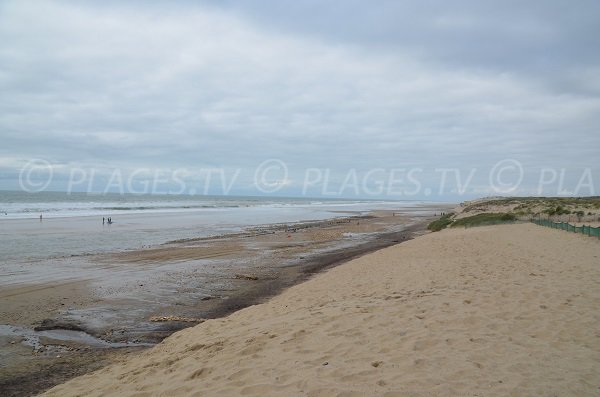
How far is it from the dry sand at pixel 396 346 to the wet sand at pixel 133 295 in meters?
1.35

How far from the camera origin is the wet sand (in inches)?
303

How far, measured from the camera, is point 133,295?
12.9 metres

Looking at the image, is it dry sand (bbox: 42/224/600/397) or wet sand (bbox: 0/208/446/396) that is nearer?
dry sand (bbox: 42/224/600/397)

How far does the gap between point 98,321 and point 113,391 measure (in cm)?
543

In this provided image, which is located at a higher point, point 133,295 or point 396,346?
point 396,346

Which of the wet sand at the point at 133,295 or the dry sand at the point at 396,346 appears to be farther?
the wet sand at the point at 133,295

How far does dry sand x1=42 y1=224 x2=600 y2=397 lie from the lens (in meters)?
4.53

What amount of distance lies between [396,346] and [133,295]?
31.9 feet

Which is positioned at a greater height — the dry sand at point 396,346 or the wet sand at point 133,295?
the dry sand at point 396,346

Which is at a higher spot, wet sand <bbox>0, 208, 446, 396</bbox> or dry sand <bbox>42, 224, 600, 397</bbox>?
dry sand <bbox>42, 224, 600, 397</bbox>

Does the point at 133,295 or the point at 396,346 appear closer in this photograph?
→ the point at 396,346

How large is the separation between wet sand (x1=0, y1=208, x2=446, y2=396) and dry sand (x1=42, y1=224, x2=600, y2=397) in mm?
1354

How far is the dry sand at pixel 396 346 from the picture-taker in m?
4.53

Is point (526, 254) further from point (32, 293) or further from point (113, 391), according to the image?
point (32, 293)
